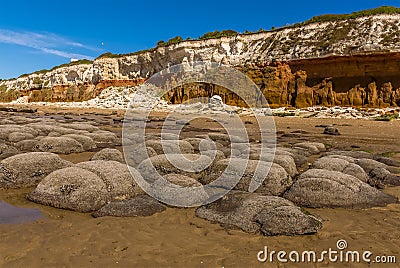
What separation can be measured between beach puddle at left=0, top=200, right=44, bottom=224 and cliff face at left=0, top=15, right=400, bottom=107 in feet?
102

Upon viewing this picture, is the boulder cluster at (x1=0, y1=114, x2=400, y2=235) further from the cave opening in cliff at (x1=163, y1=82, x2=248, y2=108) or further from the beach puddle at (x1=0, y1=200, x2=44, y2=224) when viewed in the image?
the cave opening in cliff at (x1=163, y1=82, x2=248, y2=108)

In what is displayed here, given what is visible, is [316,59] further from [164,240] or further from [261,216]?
[164,240]

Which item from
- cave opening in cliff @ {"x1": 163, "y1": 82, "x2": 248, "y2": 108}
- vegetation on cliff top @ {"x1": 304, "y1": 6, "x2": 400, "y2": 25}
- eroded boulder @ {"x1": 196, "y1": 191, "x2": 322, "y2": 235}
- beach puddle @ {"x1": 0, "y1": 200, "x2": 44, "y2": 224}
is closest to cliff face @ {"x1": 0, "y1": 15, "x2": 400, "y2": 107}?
cave opening in cliff @ {"x1": 163, "y1": 82, "x2": 248, "y2": 108}

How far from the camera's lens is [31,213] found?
615cm

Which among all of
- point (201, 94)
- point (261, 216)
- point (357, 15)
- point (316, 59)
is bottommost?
point (261, 216)

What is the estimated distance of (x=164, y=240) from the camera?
526 centimetres

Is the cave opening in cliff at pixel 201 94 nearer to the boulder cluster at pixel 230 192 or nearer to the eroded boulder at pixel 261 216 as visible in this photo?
the boulder cluster at pixel 230 192

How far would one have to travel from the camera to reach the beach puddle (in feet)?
19.2

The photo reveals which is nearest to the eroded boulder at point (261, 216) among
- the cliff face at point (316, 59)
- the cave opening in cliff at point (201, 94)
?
the cliff face at point (316, 59)

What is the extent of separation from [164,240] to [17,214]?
304 cm

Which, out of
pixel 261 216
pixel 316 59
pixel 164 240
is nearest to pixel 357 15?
pixel 316 59

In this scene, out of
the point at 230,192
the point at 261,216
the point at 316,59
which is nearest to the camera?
the point at 261,216

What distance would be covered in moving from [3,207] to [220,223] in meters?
4.41

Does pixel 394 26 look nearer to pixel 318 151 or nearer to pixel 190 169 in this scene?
pixel 318 151
